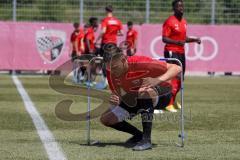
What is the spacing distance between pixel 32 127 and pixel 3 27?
16.0 metres

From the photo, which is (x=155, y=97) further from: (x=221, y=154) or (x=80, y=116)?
(x=80, y=116)

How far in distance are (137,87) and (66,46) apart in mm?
18066

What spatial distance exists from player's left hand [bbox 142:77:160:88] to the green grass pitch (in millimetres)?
777

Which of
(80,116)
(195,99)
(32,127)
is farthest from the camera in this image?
(195,99)

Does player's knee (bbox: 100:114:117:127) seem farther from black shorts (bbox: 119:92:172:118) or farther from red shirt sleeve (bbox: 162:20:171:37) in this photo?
red shirt sleeve (bbox: 162:20:171:37)

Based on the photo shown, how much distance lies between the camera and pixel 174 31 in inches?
552

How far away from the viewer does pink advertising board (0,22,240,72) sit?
2670cm

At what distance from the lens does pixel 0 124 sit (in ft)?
37.2

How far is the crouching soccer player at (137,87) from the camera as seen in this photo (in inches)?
355

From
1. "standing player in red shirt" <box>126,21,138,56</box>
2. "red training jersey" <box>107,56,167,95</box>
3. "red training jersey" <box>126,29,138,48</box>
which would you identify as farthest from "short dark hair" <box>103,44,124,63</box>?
"red training jersey" <box>126,29,138,48</box>

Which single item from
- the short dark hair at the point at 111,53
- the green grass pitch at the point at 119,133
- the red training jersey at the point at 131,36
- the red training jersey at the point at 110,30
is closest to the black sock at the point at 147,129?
the green grass pitch at the point at 119,133

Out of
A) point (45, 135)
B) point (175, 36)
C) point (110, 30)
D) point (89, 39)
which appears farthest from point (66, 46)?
point (45, 135)

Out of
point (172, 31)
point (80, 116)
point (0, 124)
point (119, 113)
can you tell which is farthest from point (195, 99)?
point (119, 113)

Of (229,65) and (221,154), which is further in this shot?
(229,65)
